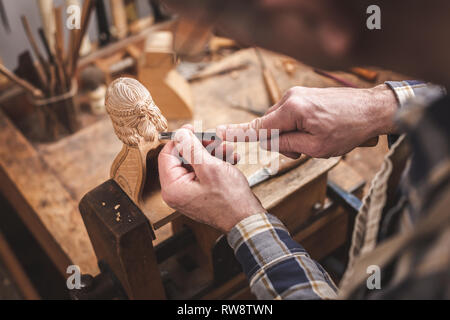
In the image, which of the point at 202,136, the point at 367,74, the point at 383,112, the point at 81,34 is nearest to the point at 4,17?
the point at 81,34

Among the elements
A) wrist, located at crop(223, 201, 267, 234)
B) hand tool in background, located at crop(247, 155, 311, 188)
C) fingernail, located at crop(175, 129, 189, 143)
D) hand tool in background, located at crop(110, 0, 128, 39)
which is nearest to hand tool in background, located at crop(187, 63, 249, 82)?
Result: hand tool in background, located at crop(110, 0, 128, 39)

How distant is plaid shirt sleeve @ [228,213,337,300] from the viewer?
0.71 meters

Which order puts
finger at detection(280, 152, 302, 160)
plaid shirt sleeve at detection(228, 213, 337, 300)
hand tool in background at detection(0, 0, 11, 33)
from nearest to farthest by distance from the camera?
plaid shirt sleeve at detection(228, 213, 337, 300) < finger at detection(280, 152, 302, 160) < hand tool in background at detection(0, 0, 11, 33)

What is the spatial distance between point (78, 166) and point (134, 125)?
68cm

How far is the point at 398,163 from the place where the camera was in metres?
0.67

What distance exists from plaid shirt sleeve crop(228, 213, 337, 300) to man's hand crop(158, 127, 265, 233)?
35 millimetres

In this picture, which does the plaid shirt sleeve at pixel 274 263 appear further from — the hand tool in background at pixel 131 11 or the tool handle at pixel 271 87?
the hand tool in background at pixel 131 11

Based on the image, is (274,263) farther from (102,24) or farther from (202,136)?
(102,24)

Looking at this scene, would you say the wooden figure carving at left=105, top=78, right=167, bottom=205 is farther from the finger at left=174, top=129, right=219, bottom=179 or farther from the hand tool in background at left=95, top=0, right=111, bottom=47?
the hand tool in background at left=95, top=0, right=111, bottom=47

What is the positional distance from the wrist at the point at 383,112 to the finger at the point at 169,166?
48 centimetres

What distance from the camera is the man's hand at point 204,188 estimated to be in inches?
32.1

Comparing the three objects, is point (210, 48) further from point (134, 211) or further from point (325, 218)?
point (134, 211)

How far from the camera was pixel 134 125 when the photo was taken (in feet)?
2.97
